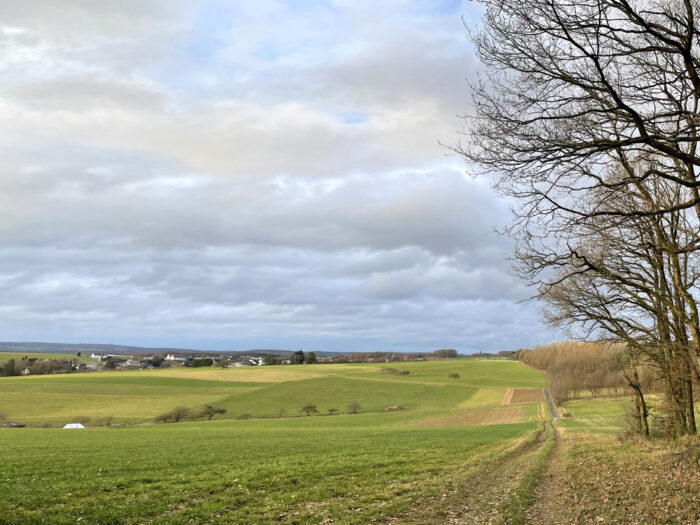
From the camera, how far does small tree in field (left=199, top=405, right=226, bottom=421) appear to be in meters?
75.2

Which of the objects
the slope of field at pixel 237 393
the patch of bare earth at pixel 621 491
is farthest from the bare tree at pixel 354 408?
the patch of bare earth at pixel 621 491

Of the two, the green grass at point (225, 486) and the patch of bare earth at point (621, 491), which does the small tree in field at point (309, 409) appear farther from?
the patch of bare earth at point (621, 491)

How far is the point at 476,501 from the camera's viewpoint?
494 inches

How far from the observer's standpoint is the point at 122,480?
1583 centimetres

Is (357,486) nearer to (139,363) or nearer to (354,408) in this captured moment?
(354,408)

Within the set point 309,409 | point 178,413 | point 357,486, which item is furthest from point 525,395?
point 357,486

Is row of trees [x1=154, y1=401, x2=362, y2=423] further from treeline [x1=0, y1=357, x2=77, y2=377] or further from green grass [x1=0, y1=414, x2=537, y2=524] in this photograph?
treeline [x1=0, y1=357, x2=77, y2=377]

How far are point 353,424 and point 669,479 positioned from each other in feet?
165

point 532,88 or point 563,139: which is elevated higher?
point 532,88

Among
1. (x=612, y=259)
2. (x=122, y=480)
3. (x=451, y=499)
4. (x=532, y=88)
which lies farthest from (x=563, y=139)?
(x=122, y=480)

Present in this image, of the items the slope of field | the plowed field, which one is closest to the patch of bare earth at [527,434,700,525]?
the slope of field

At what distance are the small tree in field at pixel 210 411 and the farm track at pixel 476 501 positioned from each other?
208ft

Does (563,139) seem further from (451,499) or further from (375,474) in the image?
(375,474)

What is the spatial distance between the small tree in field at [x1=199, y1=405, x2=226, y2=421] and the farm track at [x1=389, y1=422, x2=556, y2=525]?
6340 centimetres
